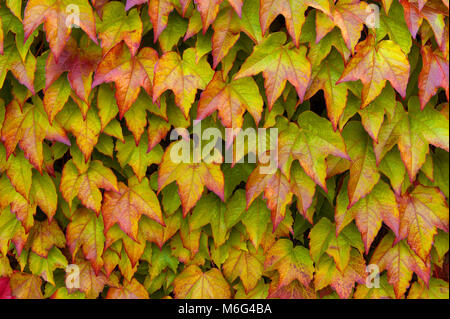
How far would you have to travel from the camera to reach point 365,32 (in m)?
1.30

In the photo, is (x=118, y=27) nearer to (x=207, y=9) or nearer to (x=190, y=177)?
(x=207, y=9)

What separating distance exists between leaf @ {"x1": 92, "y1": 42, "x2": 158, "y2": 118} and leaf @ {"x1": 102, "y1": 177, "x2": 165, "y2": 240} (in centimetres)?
28

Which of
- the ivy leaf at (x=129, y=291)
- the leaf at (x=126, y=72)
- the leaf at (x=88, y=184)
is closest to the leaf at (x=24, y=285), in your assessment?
the ivy leaf at (x=129, y=291)

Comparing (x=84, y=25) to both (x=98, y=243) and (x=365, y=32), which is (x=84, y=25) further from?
(x=365, y=32)

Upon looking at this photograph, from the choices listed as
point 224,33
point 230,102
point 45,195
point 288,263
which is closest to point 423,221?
point 288,263

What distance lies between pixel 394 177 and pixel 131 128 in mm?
830

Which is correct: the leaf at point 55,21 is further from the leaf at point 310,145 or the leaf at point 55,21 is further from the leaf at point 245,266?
the leaf at point 245,266

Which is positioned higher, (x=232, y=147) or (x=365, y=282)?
(x=232, y=147)

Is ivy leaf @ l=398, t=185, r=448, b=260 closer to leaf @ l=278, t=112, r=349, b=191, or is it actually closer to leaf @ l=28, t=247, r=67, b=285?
leaf @ l=278, t=112, r=349, b=191

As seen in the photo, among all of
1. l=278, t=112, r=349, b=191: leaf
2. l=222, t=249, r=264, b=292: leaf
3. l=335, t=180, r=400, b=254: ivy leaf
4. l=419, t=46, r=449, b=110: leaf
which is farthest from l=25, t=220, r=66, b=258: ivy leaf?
l=419, t=46, r=449, b=110: leaf

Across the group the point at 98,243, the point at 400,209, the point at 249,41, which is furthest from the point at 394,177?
the point at 98,243

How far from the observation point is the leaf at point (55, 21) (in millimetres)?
1176
